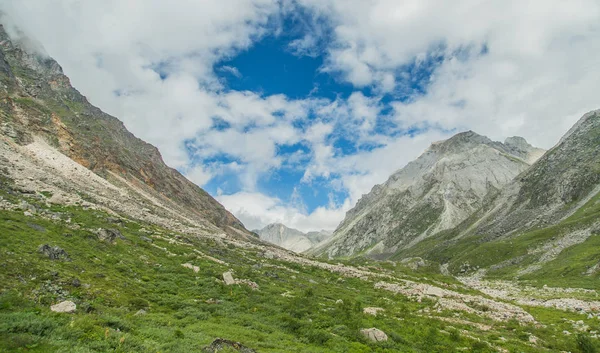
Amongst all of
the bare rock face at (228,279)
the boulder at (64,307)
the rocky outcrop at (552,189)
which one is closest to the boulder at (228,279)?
the bare rock face at (228,279)

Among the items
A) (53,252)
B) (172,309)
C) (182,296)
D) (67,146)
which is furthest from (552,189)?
(67,146)

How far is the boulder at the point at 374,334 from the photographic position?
20844 mm

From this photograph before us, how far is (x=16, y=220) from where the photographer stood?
2881 cm

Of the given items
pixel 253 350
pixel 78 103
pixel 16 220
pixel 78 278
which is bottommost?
pixel 253 350

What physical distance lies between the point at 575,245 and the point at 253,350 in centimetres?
9848

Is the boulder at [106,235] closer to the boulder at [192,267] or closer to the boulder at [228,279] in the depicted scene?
the boulder at [192,267]

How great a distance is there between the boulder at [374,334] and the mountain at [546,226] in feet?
169

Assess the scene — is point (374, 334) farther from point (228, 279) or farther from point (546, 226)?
point (546, 226)

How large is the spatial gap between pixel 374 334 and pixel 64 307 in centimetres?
1747

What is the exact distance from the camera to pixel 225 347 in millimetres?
15445

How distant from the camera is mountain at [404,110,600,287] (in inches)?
3012

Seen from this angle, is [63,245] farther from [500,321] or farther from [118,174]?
[118,174]

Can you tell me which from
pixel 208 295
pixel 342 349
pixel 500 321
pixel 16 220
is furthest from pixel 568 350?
pixel 16 220

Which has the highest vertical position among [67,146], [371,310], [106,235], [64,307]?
[67,146]
